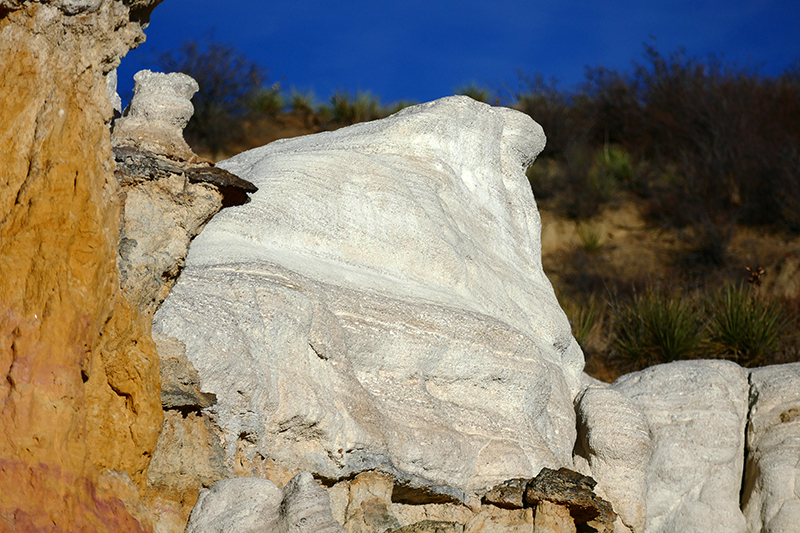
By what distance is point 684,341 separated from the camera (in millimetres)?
12047

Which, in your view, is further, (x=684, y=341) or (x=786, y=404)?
(x=684, y=341)

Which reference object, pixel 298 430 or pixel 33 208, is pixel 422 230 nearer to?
pixel 298 430

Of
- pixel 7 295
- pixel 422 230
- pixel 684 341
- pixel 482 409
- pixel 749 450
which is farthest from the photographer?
pixel 684 341

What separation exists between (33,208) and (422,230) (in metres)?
2.88

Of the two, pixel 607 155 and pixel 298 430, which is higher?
pixel 607 155

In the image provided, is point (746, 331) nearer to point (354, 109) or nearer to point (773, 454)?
point (773, 454)

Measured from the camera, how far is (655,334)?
12.4 metres

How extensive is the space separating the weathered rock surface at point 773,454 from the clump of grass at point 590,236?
41.4ft

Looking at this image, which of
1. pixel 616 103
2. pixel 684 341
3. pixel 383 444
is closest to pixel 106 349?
pixel 383 444

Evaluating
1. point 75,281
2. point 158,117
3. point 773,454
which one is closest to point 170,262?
point 75,281

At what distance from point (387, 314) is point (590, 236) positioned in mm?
15067

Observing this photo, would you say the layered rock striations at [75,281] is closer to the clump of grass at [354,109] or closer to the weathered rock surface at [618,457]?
the weathered rock surface at [618,457]

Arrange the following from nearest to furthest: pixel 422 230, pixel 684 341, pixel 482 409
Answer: pixel 482 409 → pixel 422 230 → pixel 684 341

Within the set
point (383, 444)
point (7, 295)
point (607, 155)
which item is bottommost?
point (383, 444)
